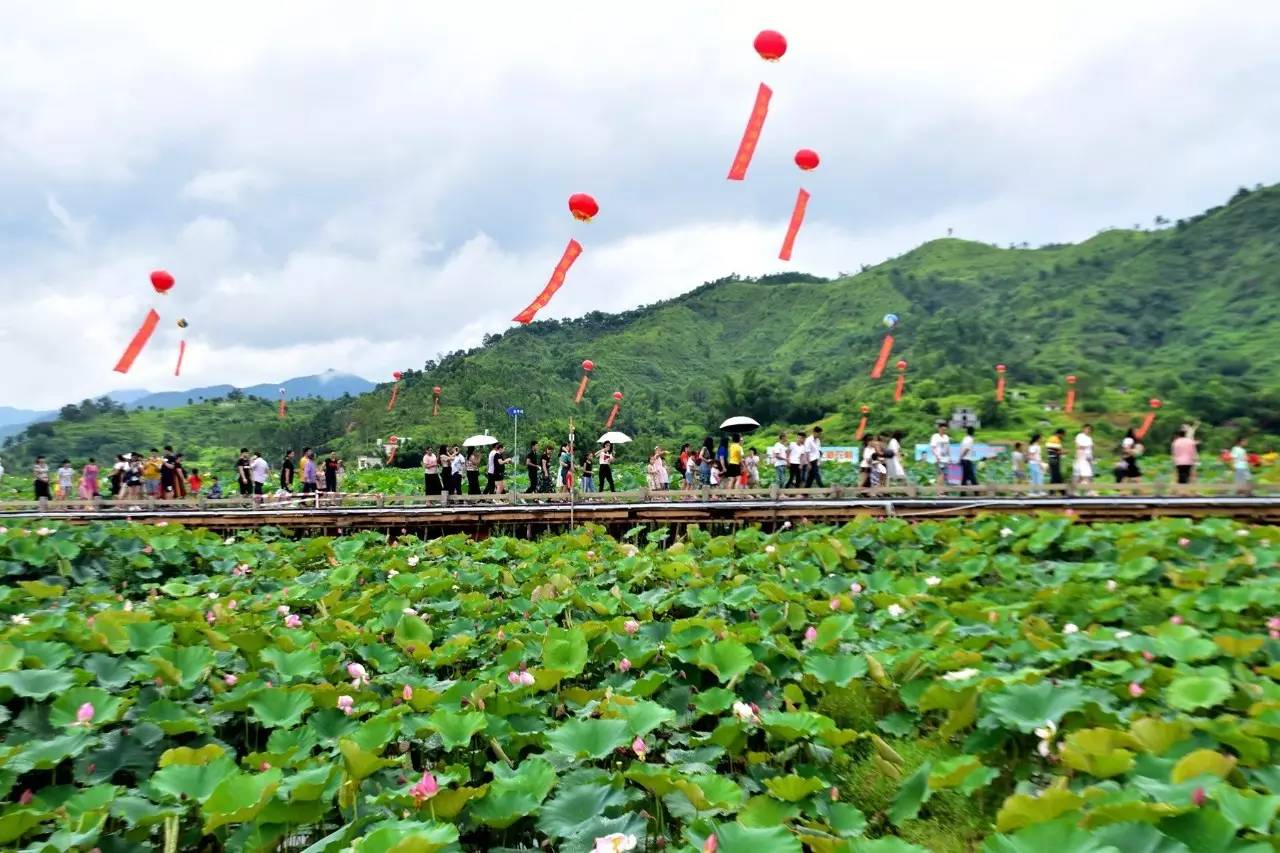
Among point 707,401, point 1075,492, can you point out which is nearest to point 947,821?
point 1075,492

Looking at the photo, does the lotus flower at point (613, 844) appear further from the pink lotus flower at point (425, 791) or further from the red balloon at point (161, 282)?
the red balloon at point (161, 282)

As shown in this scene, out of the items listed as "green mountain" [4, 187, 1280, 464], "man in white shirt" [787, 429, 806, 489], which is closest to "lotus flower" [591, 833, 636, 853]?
"man in white shirt" [787, 429, 806, 489]

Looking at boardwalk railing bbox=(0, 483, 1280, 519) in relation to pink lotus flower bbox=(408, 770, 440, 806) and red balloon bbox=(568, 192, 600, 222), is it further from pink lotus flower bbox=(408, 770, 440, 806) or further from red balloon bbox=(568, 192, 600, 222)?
pink lotus flower bbox=(408, 770, 440, 806)

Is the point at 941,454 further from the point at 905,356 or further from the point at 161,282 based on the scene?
the point at 905,356

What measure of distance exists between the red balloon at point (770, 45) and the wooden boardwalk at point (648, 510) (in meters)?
5.00

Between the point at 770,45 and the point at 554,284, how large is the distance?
4333 millimetres

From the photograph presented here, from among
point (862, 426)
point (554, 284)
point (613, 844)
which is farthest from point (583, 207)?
point (862, 426)

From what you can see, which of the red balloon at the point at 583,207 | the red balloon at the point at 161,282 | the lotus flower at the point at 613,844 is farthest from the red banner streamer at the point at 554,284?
Result: the lotus flower at the point at 613,844

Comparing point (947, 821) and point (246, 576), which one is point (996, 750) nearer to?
point (947, 821)

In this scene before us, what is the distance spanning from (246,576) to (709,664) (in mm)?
4350

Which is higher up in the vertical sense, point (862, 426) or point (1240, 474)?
Answer: point (862, 426)

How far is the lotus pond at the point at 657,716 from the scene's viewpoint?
78.8 inches

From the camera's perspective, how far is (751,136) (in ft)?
30.0

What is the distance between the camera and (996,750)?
2750 millimetres
